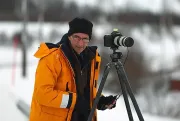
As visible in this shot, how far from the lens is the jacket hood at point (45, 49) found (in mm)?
2041

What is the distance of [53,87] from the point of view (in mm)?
2031

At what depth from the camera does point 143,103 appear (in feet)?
30.9

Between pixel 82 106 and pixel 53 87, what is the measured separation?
0.23m

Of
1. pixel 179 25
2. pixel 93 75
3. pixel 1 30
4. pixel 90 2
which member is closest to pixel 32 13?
pixel 1 30

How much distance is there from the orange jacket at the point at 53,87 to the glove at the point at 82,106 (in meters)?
0.05

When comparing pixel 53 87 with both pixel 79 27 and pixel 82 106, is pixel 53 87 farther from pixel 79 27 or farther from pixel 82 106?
pixel 79 27

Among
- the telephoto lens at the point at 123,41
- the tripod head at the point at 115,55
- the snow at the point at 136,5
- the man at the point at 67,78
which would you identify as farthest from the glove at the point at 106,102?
the snow at the point at 136,5

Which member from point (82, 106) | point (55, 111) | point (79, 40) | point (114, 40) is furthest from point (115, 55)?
point (55, 111)

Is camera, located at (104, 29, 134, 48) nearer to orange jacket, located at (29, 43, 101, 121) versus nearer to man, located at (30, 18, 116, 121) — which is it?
man, located at (30, 18, 116, 121)

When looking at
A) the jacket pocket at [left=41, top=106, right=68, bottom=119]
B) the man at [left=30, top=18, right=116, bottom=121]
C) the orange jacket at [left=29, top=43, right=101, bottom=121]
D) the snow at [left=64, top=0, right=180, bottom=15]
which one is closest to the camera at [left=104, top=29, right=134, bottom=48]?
the man at [left=30, top=18, right=116, bottom=121]

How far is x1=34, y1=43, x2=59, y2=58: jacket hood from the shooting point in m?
2.04

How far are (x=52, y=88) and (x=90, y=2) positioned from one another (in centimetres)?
1372

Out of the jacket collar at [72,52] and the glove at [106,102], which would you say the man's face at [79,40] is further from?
the glove at [106,102]

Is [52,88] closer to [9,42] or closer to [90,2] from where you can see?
[9,42]
